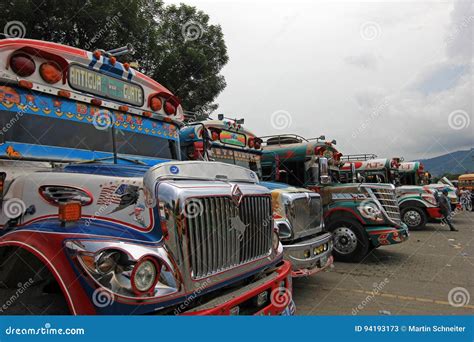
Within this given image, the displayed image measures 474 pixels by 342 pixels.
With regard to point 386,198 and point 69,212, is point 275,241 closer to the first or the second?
point 69,212

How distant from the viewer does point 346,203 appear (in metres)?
7.47

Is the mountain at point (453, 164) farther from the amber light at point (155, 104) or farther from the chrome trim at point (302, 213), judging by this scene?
the amber light at point (155, 104)

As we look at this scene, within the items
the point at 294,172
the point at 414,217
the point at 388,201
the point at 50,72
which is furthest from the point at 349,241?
the point at 414,217

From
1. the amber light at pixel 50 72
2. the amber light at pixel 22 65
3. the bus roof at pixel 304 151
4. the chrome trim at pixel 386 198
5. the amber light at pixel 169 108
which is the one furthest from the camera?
the bus roof at pixel 304 151

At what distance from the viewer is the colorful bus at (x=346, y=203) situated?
7176 mm

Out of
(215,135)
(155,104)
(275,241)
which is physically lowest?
(275,241)

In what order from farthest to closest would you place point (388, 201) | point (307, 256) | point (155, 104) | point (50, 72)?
point (388, 201)
point (307, 256)
point (155, 104)
point (50, 72)

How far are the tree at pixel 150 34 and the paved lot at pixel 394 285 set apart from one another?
20.9 feet

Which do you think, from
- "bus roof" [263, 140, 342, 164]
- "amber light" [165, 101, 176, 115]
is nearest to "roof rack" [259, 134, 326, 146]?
"bus roof" [263, 140, 342, 164]

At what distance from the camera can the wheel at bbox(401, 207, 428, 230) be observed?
12.7m

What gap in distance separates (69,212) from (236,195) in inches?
49.5

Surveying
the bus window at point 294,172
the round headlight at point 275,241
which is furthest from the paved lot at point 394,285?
the bus window at point 294,172

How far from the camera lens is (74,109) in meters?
3.48

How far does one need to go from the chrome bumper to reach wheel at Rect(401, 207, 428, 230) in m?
9.01
